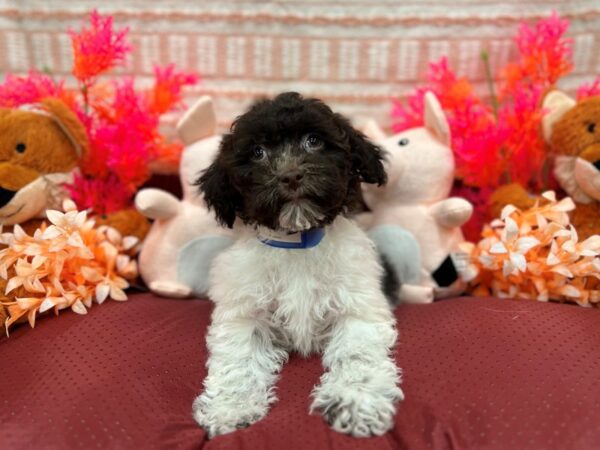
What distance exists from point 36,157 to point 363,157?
136cm

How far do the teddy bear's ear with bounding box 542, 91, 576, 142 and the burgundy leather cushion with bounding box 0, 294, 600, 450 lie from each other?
2.71 ft

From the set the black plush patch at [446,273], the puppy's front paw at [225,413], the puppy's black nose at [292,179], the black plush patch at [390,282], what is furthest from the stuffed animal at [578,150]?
the puppy's front paw at [225,413]

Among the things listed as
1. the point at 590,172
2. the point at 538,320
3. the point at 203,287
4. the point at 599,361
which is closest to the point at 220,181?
the point at 203,287

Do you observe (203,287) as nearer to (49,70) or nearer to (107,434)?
(107,434)

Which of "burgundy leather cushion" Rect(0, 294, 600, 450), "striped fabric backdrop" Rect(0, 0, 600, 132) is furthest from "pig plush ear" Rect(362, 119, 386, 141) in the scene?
"burgundy leather cushion" Rect(0, 294, 600, 450)

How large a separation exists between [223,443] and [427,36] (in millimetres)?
2293

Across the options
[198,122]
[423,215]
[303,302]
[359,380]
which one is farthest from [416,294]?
[198,122]

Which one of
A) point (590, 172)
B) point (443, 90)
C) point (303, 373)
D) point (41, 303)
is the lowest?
point (303, 373)

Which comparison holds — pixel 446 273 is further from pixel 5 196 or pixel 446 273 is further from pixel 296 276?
pixel 5 196

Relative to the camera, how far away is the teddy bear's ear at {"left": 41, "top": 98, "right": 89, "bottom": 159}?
2107mm

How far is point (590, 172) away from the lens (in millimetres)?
2059

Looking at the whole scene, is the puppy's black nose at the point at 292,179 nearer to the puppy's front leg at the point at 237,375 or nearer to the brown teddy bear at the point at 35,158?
the puppy's front leg at the point at 237,375

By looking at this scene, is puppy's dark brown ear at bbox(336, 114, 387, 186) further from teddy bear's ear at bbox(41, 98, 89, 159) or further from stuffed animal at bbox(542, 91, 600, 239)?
teddy bear's ear at bbox(41, 98, 89, 159)

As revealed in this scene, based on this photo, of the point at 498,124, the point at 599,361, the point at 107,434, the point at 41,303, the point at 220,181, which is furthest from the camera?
the point at 498,124
